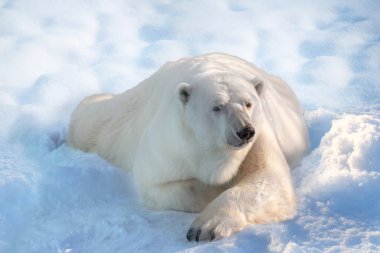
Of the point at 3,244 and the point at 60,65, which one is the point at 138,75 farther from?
the point at 3,244

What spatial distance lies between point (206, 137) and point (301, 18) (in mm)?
5044

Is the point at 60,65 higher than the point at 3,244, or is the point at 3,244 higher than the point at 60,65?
the point at 3,244

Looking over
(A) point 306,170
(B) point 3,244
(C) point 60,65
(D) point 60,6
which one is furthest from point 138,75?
(B) point 3,244

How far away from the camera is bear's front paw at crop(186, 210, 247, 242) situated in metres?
3.11

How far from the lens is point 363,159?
3.94 m

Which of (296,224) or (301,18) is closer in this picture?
(296,224)

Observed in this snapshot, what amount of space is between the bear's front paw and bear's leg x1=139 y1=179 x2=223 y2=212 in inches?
18.4

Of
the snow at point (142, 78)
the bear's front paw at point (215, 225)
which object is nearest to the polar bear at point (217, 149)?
the bear's front paw at point (215, 225)

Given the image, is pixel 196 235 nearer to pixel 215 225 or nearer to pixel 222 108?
pixel 215 225

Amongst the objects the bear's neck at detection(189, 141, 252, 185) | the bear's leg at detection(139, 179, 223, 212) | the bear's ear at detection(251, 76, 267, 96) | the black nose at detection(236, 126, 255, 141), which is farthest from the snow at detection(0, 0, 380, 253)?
the bear's ear at detection(251, 76, 267, 96)

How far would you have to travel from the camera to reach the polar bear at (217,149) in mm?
3301

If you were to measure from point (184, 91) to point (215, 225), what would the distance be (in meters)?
0.85

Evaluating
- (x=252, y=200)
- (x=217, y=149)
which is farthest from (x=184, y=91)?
(x=252, y=200)

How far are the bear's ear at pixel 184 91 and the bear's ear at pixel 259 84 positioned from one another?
40cm
